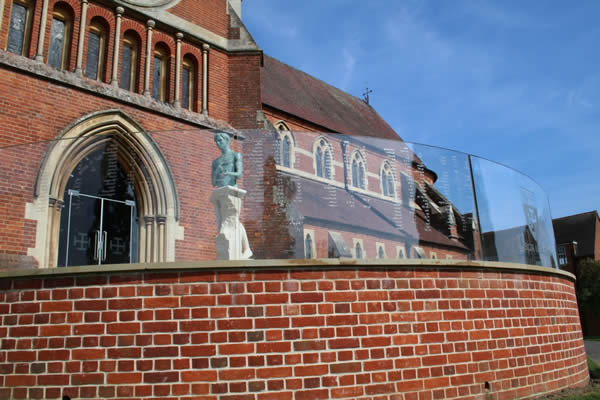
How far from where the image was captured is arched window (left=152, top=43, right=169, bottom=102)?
1318 cm

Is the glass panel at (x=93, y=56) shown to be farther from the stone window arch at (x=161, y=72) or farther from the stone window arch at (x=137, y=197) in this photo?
the stone window arch at (x=137, y=197)

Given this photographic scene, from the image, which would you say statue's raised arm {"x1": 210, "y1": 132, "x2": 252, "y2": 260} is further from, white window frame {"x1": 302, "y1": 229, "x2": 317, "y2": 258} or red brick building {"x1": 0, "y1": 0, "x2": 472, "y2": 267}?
white window frame {"x1": 302, "y1": 229, "x2": 317, "y2": 258}

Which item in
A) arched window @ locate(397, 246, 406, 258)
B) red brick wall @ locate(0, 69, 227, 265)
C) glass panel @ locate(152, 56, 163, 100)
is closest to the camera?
red brick wall @ locate(0, 69, 227, 265)

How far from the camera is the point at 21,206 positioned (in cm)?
655

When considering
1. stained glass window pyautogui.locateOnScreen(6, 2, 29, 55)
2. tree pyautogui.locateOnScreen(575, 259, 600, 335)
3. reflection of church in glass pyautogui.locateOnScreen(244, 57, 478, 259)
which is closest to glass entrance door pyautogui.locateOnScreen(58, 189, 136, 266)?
reflection of church in glass pyautogui.locateOnScreen(244, 57, 478, 259)

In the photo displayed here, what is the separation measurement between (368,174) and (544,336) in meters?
3.27

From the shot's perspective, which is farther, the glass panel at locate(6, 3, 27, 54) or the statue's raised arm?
the glass panel at locate(6, 3, 27, 54)

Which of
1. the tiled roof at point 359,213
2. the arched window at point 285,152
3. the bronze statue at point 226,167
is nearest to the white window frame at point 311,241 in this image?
the tiled roof at point 359,213

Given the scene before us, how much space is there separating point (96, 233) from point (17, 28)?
7304mm

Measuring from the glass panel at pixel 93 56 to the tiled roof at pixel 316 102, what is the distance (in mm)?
8111

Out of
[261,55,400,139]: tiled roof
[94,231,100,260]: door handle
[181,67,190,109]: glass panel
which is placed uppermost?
[261,55,400,139]: tiled roof

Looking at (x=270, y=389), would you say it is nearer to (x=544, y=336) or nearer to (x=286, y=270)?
(x=286, y=270)

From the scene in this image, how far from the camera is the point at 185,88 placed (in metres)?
13.8

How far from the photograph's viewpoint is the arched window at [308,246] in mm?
5820
